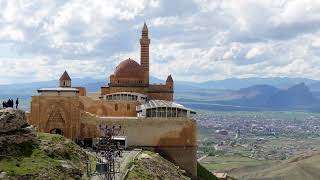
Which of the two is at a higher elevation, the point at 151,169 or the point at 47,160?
the point at 47,160

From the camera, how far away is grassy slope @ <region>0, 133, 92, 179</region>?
42.4 meters

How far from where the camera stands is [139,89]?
87125 millimetres

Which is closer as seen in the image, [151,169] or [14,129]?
[14,129]

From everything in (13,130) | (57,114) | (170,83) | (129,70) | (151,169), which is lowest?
(151,169)

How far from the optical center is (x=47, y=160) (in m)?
45.9

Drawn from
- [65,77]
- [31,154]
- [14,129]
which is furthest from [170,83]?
[31,154]

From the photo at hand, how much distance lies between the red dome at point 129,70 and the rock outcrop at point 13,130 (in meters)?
38.2

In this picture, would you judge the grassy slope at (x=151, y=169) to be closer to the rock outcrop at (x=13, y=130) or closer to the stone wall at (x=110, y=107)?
the rock outcrop at (x=13, y=130)

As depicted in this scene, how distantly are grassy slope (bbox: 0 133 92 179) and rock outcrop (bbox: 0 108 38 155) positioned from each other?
0.58 m

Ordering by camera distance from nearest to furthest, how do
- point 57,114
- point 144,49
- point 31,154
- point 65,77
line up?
point 31,154, point 57,114, point 65,77, point 144,49

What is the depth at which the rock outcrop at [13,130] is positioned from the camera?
46.6 m

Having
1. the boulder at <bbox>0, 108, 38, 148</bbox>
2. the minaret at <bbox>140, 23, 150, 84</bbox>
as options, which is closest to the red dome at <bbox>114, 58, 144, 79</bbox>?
the minaret at <bbox>140, 23, 150, 84</bbox>

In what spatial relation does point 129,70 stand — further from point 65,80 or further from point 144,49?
point 65,80

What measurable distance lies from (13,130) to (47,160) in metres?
4.33
